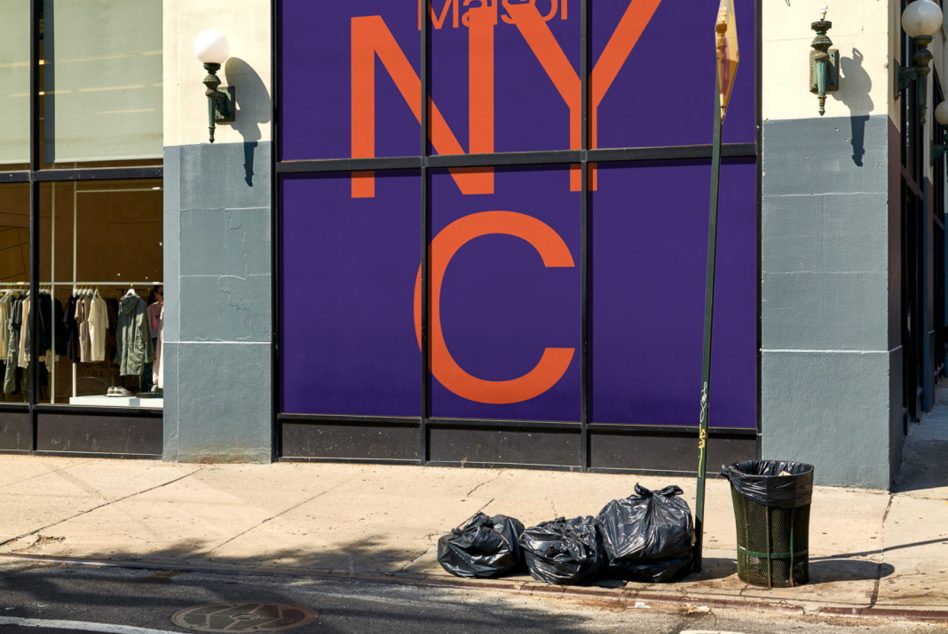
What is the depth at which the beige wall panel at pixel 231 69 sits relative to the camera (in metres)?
12.9

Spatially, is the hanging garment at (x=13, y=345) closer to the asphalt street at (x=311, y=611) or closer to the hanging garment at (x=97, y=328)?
the hanging garment at (x=97, y=328)

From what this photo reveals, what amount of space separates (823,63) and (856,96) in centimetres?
51

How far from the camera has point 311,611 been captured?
7.32 m

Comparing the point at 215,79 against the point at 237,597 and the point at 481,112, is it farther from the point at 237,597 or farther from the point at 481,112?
the point at 237,597

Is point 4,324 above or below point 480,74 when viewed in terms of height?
below

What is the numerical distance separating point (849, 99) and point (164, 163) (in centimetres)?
769

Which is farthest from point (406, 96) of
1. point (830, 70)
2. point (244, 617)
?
point (244, 617)

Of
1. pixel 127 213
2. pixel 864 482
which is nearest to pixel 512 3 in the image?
pixel 127 213

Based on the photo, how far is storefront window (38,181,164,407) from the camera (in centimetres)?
1362

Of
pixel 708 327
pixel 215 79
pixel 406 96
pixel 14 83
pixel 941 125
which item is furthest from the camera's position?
pixel 941 125

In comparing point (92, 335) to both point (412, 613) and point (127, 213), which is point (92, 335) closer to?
point (127, 213)

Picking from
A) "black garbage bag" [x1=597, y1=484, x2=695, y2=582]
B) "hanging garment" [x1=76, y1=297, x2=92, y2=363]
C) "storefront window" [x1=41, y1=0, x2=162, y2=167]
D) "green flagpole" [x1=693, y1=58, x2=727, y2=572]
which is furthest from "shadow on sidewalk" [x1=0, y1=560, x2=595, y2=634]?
"storefront window" [x1=41, y1=0, x2=162, y2=167]

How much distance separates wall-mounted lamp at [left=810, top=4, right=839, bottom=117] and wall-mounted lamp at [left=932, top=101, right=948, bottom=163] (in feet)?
25.3

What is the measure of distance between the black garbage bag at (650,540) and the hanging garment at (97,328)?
794cm
